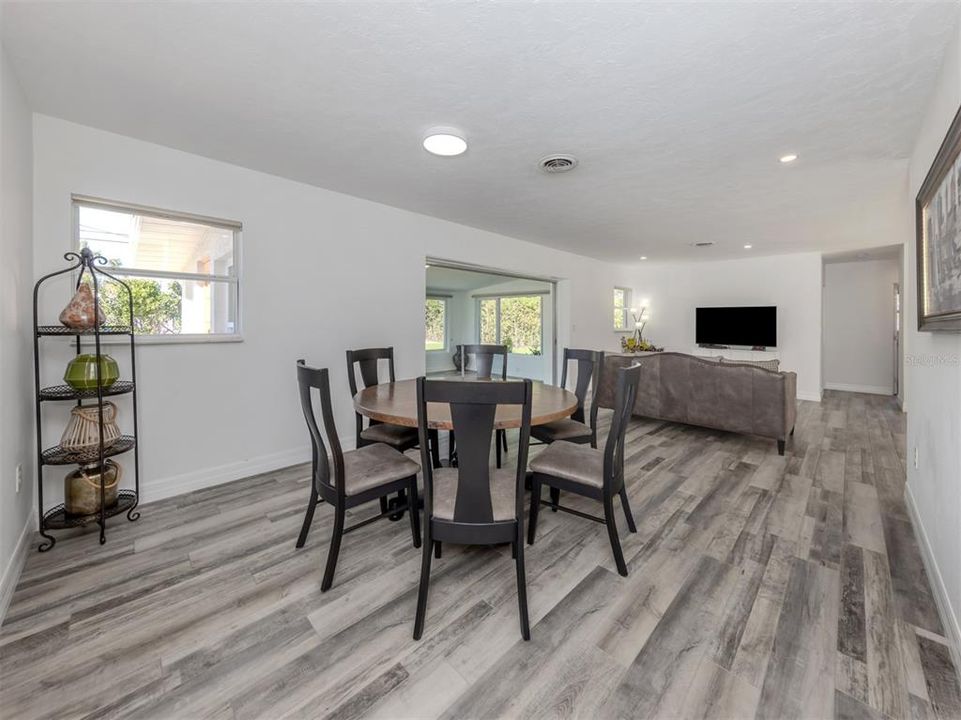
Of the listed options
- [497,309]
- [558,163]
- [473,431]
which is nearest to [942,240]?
[558,163]

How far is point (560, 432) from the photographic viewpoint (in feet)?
8.73

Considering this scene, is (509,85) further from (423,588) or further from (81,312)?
(81,312)

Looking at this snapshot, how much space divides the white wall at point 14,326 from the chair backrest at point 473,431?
1814 millimetres

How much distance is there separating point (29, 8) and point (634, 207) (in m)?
→ 3.88

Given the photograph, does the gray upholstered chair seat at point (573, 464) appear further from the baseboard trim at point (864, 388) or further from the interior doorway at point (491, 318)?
the baseboard trim at point (864, 388)

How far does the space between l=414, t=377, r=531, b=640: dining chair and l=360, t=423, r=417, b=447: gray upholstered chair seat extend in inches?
38.0

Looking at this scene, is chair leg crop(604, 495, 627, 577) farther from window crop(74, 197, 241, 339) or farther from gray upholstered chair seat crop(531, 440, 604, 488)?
window crop(74, 197, 241, 339)

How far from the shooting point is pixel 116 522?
2.38m

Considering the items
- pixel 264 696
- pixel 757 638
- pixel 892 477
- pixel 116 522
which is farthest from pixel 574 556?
pixel 892 477

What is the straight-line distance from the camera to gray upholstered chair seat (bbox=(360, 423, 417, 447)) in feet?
8.39

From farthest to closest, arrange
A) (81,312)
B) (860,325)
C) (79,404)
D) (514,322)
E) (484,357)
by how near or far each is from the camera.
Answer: (514,322) < (860,325) < (484,357) < (79,404) < (81,312)

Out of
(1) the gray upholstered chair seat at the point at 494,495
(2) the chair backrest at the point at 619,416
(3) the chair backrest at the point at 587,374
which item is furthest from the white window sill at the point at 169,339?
(2) the chair backrest at the point at 619,416

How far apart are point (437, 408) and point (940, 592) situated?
2.28 meters

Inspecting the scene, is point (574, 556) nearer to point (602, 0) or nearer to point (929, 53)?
point (602, 0)
